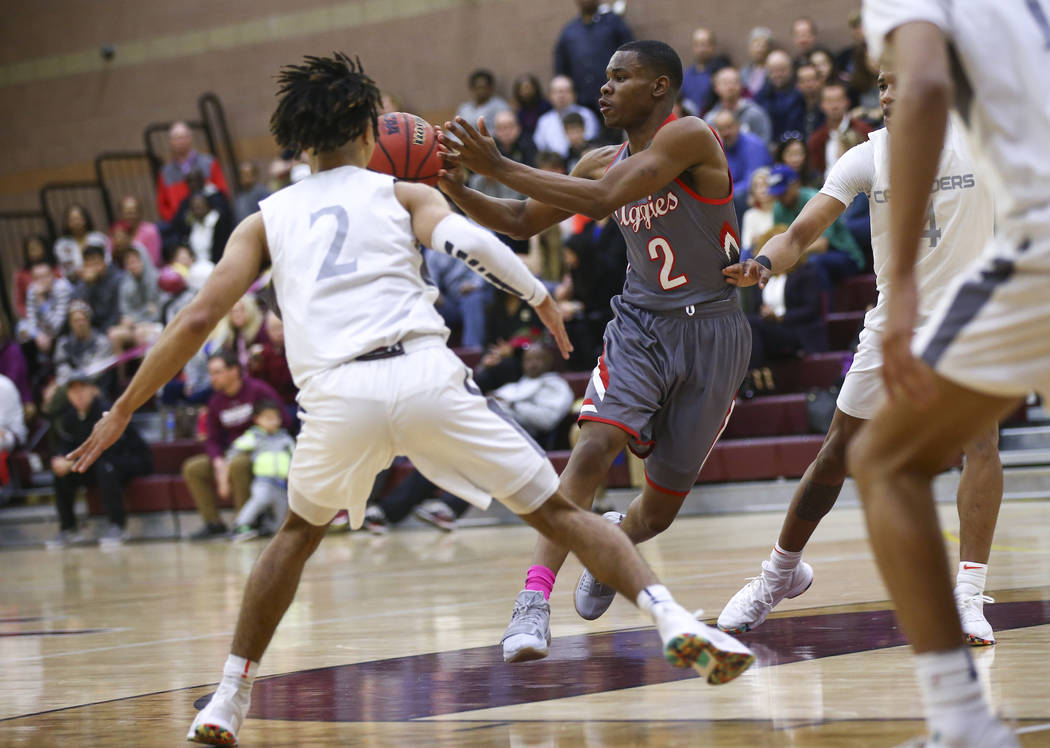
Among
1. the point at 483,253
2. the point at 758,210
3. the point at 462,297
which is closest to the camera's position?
the point at 483,253

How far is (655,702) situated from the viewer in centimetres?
373

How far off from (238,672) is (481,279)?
9.72 metres

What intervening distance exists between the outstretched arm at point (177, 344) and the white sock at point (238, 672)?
25.4 inches

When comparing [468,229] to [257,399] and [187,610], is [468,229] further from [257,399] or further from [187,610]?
[257,399]

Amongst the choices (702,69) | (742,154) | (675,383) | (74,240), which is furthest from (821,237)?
(74,240)

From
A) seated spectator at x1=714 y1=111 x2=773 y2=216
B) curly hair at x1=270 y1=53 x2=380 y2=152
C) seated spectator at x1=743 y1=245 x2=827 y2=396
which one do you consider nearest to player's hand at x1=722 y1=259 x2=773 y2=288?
curly hair at x1=270 y1=53 x2=380 y2=152

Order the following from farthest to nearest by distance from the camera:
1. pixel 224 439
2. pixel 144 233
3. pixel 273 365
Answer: pixel 144 233
pixel 273 365
pixel 224 439

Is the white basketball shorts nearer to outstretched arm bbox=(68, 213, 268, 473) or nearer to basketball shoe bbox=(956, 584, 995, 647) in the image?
outstretched arm bbox=(68, 213, 268, 473)

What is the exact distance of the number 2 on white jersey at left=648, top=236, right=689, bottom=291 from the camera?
485cm

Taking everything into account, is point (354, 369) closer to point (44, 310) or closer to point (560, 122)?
point (560, 122)

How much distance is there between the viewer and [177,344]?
3541mm

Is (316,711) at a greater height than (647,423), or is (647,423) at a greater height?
(647,423)

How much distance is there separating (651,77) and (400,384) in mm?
1927

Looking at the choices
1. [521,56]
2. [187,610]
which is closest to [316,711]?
[187,610]
